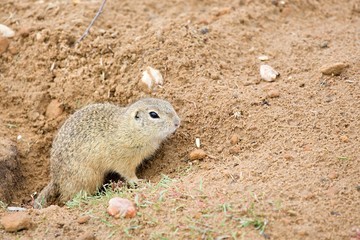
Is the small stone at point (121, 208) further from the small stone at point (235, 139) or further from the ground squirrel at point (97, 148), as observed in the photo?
the small stone at point (235, 139)

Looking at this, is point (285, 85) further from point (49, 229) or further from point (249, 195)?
point (49, 229)

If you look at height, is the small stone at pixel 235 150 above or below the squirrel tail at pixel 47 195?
above

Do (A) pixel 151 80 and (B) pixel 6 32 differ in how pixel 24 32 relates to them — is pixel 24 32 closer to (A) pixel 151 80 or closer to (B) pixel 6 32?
(B) pixel 6 32

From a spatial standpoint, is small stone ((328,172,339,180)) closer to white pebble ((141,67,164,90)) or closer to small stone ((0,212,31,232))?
white pebble ((141,67,164,90))

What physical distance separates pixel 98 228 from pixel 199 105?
6.63 feet

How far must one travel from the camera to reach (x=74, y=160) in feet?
18.2

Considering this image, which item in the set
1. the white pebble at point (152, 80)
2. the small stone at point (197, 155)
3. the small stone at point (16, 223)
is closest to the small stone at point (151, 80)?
the white pebble at point (152, 80)

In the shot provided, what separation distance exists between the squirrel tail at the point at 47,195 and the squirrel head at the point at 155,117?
1236mm

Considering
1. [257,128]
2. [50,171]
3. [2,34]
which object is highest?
[2,34]

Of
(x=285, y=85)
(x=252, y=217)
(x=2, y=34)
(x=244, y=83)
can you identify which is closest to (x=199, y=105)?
(x=244, y=83)

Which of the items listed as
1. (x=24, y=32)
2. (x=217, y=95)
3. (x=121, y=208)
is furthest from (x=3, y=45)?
(x=121, y=208)

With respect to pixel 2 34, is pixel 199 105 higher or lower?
lower

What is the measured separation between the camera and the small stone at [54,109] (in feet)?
20.6

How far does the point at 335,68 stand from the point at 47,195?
3581 mm
